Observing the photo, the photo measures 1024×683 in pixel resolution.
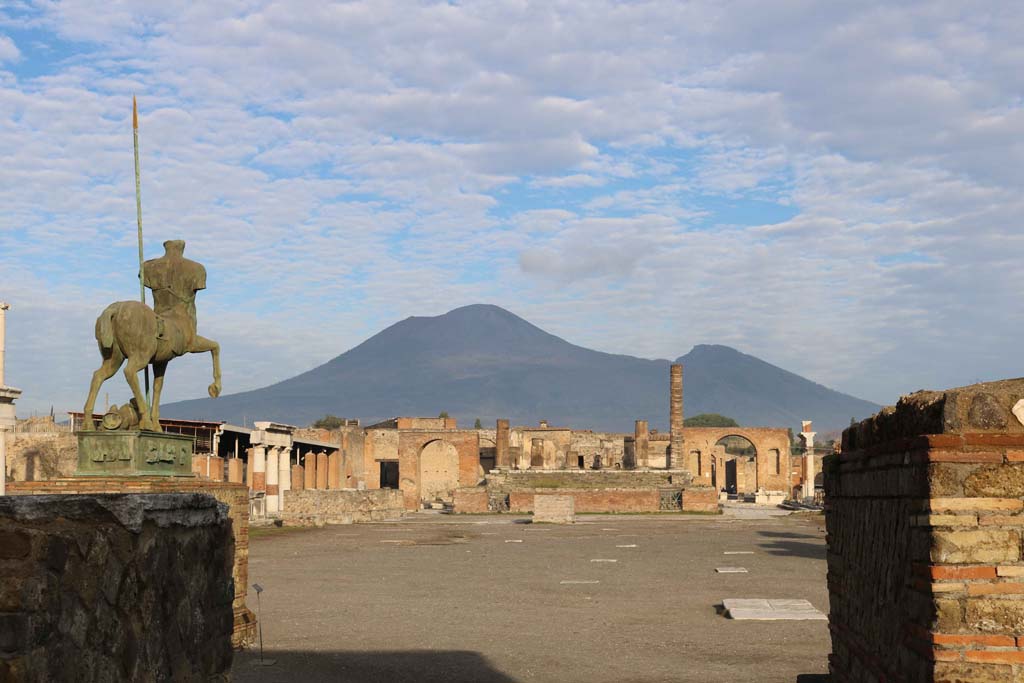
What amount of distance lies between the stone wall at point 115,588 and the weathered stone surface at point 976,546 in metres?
3.25

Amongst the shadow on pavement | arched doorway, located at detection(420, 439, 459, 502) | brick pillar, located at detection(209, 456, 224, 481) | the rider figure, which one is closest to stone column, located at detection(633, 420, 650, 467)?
arched doorway, located at detection(420, 439, 459, 502)

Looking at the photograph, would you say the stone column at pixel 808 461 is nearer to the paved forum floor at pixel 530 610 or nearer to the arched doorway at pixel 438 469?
the arched doorway at pixel 438 469

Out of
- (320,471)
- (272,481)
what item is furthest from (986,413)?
(320,471)

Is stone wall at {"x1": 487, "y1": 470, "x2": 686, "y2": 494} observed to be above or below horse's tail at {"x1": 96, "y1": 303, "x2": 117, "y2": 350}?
below

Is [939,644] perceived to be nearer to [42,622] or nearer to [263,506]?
[42,622]

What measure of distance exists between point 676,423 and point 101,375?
54.1 metres

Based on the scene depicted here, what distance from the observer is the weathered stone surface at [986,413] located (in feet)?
15.3

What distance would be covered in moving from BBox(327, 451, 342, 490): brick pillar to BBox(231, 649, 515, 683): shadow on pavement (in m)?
42.2

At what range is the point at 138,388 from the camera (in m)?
9.77

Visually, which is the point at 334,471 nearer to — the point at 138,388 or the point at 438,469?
the point at 438,469

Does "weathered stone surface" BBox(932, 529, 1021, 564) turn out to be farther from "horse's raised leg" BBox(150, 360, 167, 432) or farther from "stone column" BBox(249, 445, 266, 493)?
"stone column" BBox(249, 445, 266, 493)

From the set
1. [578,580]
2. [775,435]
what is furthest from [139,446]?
[775,435]

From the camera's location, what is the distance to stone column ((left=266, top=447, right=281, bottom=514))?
39.0 m

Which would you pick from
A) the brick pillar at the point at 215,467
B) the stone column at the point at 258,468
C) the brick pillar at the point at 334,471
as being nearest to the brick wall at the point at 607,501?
the brick pillar at the point at 334,471
